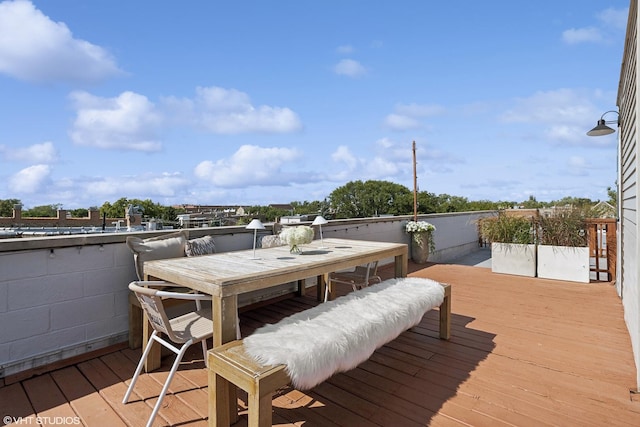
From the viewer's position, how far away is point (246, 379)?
137cm

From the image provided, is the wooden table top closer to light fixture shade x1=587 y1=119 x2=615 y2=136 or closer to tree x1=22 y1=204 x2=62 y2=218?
light fixture shade x1=587 y1=119 x2=615 y2=136

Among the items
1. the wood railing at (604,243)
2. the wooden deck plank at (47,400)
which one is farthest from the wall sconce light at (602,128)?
the wooden deck plank at (47,400)

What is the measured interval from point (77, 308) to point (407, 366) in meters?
2.61

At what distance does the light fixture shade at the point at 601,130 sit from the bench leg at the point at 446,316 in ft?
11.2

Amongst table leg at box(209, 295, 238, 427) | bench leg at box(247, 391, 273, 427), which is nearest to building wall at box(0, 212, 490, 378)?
table leg at box(209, 295, 238, 427)

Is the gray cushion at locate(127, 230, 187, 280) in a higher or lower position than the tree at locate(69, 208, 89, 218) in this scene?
lower

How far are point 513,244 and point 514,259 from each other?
25 cm

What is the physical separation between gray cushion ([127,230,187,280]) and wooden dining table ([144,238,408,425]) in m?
0.26

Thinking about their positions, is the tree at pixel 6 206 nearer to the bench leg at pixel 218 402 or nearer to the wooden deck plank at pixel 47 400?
the wooden deck plank at pixel 47 400

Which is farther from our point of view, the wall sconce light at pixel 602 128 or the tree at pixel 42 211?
the tree at pixel 42 211

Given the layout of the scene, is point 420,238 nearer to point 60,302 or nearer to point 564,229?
point 564,229

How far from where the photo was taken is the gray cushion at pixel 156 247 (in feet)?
8.88

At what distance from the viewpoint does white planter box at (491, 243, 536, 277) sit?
5.25m

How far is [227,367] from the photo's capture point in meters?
1.47
